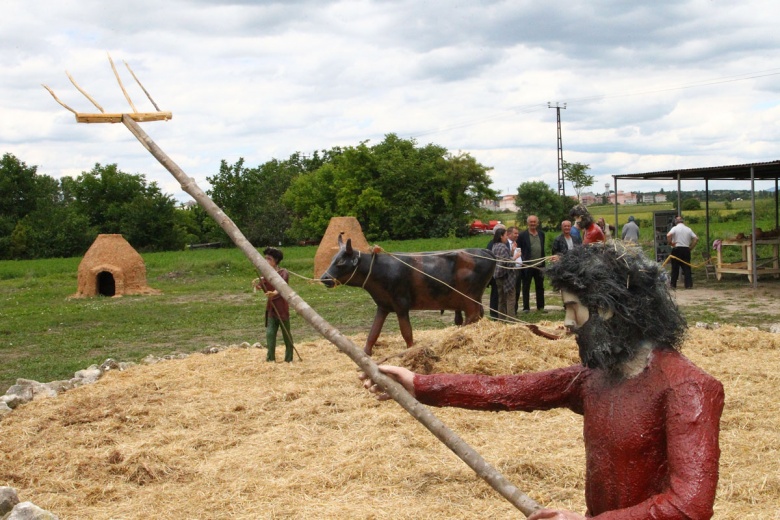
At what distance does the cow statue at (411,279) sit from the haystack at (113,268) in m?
12.0

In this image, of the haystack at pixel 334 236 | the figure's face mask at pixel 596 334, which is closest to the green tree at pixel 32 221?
the haystack at pixel 334 236

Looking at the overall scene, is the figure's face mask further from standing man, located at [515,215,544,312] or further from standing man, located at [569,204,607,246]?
standing man, located at [515,215,544,312]

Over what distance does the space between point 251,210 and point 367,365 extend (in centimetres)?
5033

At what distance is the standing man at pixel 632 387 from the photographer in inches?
89.1

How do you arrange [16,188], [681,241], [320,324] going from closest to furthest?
1. [320,324]
2. [681,241]
3. [16,188]

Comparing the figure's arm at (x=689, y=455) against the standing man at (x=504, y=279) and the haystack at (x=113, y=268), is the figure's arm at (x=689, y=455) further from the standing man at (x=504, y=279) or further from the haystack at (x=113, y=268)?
the haystack at (x=113, y=268)

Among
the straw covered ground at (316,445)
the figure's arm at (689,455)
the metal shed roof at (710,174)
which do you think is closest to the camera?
the figure's arm at (689,455)

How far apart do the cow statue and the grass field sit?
2340 mm

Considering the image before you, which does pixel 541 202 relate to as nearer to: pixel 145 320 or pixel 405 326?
pixel 145 320

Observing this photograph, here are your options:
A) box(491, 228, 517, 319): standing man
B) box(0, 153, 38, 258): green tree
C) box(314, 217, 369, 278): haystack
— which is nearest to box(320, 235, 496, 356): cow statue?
box(491, 228, 517, 319): standing man

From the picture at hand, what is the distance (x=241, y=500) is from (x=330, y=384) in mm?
3160

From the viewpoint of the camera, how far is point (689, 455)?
2.21m

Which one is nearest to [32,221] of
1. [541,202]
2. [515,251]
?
[541,202]

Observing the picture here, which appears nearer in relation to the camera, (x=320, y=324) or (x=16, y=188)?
(x=320, y=324)
